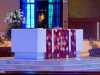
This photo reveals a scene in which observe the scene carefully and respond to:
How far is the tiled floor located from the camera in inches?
42.3

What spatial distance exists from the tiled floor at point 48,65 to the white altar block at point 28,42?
0.04 meters

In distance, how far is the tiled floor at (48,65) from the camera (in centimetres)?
108

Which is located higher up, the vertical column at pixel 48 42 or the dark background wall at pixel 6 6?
the dark background wall at pixel 6 6

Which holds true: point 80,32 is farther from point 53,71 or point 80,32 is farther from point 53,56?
point 53,71

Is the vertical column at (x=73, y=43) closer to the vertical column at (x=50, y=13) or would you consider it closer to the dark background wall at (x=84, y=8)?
the dark background wall at (x=84, y=8)

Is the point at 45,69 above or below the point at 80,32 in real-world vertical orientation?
below

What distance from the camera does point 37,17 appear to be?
370 inches

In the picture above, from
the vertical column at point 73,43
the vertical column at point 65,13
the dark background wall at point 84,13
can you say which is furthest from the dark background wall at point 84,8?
the vertical column at point 73,43

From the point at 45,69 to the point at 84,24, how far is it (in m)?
7.15

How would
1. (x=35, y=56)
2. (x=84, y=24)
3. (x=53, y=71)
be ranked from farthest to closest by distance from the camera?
(x=84, y=24) → (x=35, y=56) → (x=53, y=71)

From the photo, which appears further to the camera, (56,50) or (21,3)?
(21,3)

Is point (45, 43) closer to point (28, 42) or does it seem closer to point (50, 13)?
point (28, 42)

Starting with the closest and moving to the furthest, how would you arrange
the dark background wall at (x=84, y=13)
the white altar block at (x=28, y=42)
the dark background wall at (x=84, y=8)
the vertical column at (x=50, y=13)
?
the white altar block at (x=28, y=42) → the dark background wall at (x=84, y=13) → the dark background wall at (x=84, y=8) → the vertical column at (x=50, y=13)

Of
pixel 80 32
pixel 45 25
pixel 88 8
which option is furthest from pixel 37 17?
pixel 80 32
